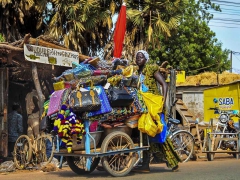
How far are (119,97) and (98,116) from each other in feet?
1.45

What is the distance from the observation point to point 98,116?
6.70 m

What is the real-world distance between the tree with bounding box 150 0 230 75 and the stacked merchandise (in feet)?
67.4

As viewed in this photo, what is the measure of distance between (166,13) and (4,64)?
6.37 meters

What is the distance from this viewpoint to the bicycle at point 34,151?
9.26m

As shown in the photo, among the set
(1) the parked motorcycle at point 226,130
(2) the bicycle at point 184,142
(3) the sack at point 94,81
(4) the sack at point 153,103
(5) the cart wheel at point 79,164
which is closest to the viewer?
(3) the sack at point 94,81

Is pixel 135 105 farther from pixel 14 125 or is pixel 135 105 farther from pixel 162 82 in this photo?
pixel 14 125

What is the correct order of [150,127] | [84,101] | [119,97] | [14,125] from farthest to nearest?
[14,125] → [150,127] → [119,97] → [84,101]

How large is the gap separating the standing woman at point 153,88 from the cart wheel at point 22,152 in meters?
2.72

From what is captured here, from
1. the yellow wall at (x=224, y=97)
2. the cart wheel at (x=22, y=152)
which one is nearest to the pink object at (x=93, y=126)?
the cart wheel at (x=22, y=152)

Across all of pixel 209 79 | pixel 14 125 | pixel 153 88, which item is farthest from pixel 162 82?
pixel 209 79

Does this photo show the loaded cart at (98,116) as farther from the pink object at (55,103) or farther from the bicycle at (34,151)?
the bicycle at (34,151)

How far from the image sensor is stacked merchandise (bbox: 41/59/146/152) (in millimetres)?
6531

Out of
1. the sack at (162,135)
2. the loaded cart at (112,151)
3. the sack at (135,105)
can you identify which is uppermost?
the sack at (135,105)

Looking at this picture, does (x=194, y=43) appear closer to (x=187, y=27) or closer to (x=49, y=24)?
(x=187, y=27)
